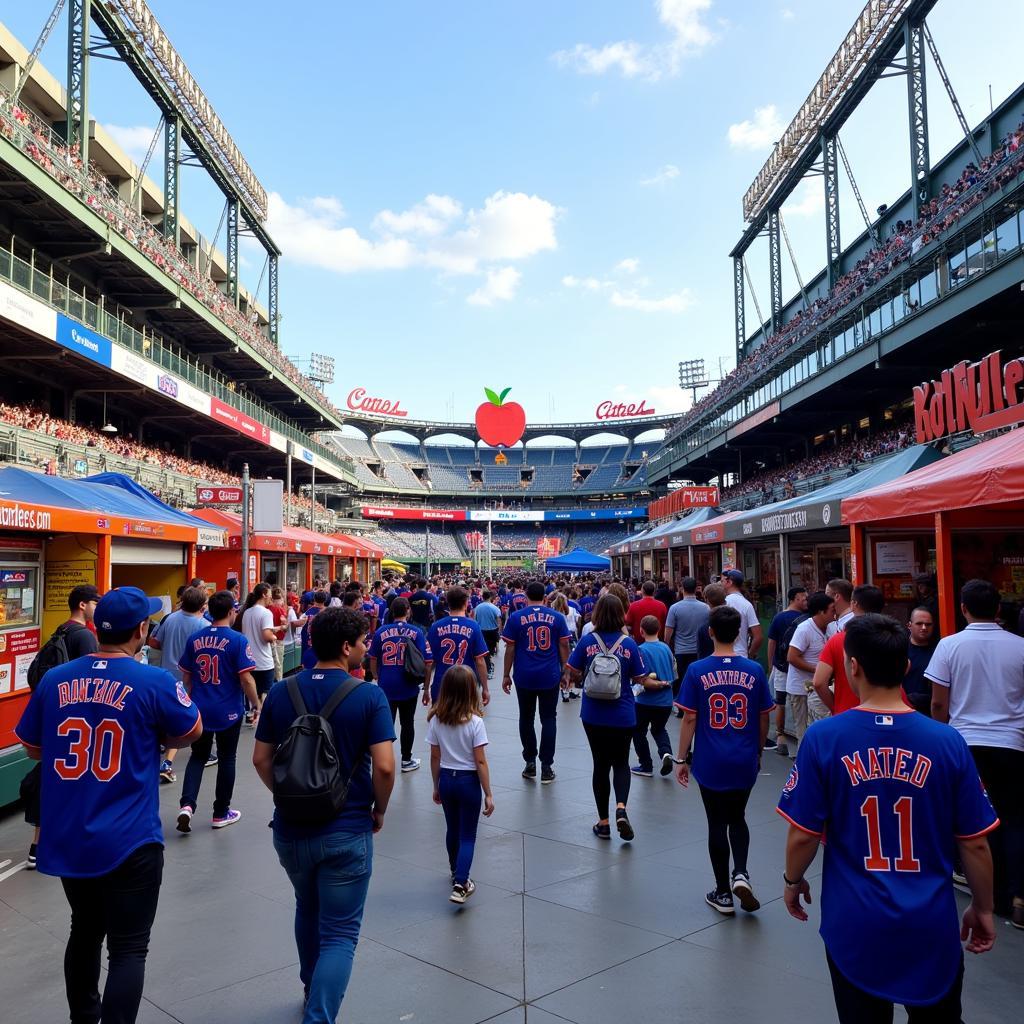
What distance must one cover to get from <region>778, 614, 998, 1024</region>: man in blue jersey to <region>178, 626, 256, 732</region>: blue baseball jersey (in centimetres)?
483

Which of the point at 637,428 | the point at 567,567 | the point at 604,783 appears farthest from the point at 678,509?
the point at 637,428

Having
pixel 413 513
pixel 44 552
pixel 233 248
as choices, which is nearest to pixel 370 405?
pixel 413 513

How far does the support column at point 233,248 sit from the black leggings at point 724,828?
3591 cm

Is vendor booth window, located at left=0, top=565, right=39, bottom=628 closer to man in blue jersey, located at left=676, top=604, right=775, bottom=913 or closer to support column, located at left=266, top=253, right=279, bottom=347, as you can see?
man in blue jersey, located at left=676, top=604, right=775, bottom=913

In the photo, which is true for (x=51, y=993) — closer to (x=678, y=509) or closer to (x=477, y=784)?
(x=477, y=784)

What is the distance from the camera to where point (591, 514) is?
2808 inches

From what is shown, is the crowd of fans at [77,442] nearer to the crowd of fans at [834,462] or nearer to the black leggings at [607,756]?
the black leggings at [607,756]

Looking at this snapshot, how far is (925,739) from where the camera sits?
2.24 meters

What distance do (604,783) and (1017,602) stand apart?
16.7 feet

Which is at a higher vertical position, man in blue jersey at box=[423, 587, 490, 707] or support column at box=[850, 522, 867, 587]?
support column at box=[850, 522, 867, 587]

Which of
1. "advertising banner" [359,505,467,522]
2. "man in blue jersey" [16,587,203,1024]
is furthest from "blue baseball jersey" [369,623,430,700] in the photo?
"advertising banner" [359,505,467,522]

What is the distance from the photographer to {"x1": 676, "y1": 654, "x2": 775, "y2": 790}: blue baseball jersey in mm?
4230

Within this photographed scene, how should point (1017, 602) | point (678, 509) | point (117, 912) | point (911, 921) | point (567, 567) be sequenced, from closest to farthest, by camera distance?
1. point (911, 921)
2. point (117, 912)
3. point (1017, 602)
4. point (567, 567)
5. point (678, 509)

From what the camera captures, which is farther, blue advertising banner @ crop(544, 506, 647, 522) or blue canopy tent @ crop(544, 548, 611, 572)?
blue advertising banner @ crop(544, 506, 647, 522)
